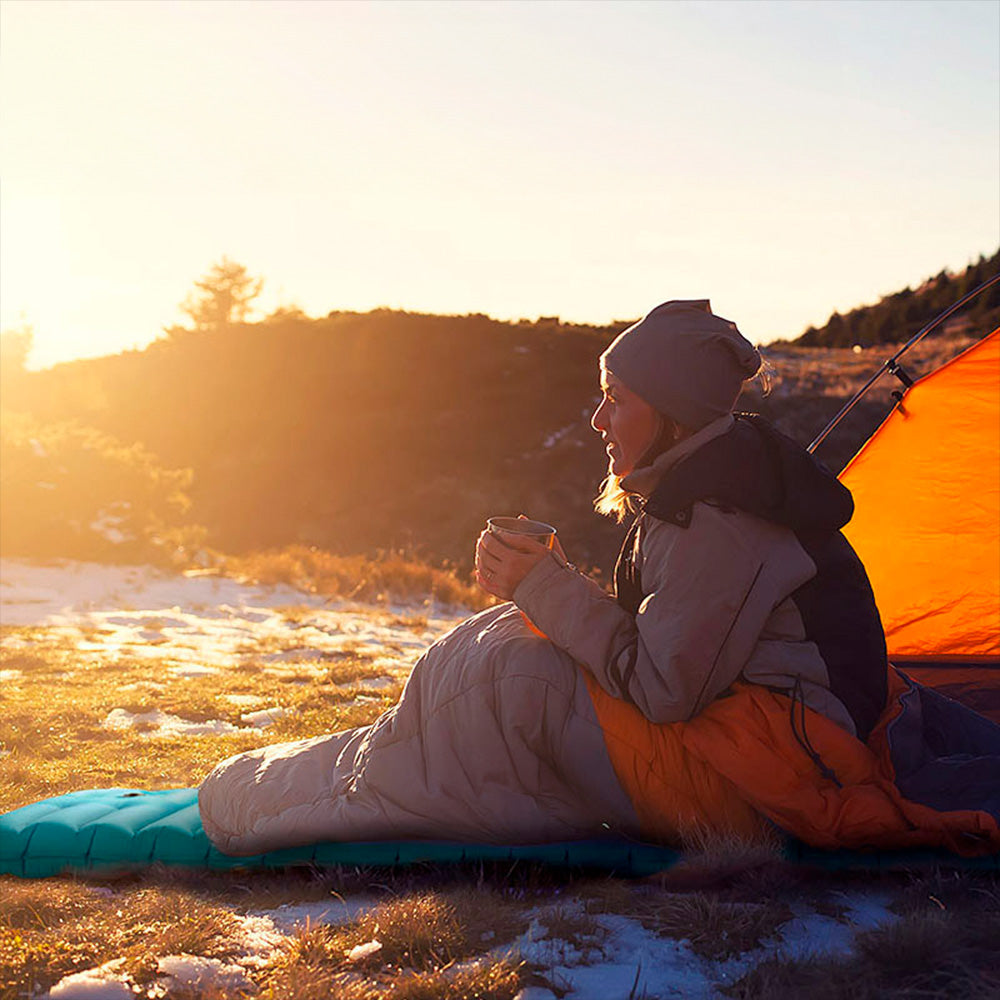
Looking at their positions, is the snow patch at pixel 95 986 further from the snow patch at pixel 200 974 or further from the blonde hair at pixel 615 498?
the blonde hair at pixel 615 498

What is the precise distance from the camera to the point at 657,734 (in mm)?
2619

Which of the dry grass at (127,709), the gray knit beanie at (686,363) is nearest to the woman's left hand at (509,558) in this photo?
the gray knit beanie at (686,363)

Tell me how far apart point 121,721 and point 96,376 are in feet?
86.0

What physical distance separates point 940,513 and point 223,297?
32973 millimetres

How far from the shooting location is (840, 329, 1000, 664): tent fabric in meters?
4.88

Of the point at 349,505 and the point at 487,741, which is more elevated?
the point at 487,741

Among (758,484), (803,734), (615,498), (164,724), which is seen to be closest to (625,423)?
(615,498)

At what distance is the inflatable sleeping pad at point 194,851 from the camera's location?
273cm

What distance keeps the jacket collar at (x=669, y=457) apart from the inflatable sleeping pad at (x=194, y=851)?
103 centimetres

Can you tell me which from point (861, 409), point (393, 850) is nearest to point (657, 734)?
point (393, 850)

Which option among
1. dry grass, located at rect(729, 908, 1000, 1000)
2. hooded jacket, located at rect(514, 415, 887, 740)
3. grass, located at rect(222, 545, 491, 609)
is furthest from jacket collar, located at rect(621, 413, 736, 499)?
grass, located at rect(222, 545, 491, 609)

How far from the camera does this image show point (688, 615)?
239 cm

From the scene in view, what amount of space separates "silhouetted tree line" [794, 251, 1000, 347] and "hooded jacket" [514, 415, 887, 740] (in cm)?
2519

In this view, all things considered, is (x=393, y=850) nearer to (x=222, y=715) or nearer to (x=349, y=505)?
(x=222, y=715)
